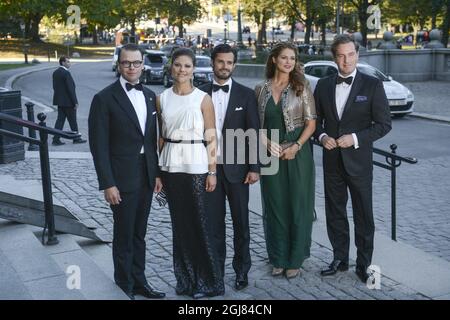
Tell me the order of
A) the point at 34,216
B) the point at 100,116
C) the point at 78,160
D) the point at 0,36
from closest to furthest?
the point at 100,116, the point at 34,216, the point at 78,160, the point at 0,36

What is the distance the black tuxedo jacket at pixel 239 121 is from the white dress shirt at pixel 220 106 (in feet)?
0.10

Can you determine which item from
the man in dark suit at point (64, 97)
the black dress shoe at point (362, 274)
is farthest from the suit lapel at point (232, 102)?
the man in dark suit at point (64, 97)

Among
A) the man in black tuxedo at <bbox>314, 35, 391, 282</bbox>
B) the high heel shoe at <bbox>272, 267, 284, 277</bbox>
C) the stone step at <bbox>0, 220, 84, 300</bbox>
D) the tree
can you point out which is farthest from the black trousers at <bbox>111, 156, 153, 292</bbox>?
the tree

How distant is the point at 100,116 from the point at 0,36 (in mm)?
65024

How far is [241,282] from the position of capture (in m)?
5.38

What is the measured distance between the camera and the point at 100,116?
15.3 feet

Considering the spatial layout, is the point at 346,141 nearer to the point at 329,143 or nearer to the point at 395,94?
the point at 329,143

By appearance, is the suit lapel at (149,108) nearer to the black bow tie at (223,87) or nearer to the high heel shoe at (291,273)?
the black bow tie at (223,87)

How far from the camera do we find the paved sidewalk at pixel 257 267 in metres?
5.30

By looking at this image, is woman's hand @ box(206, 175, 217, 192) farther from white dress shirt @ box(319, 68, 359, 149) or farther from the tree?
the tree

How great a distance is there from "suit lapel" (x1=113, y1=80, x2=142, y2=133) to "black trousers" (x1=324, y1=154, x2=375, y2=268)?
1.80 metres
